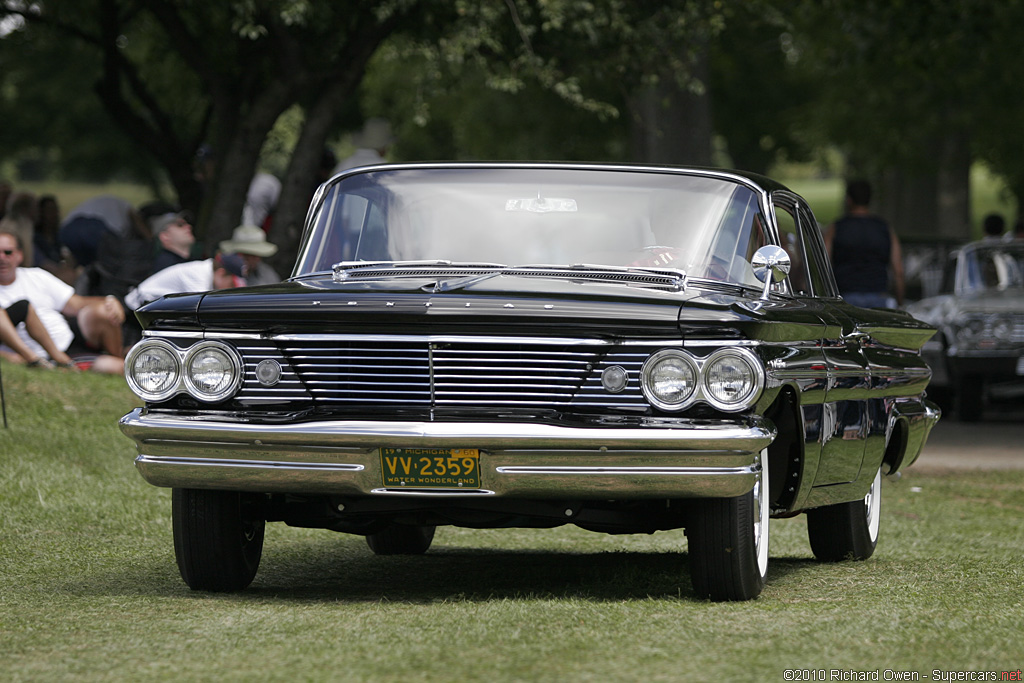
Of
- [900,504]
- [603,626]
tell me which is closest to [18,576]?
[603,626]

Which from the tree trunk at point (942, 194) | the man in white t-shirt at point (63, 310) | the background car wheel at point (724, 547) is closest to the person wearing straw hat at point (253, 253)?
the man in white t-shirt at point (63, 310)

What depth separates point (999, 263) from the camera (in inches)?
663

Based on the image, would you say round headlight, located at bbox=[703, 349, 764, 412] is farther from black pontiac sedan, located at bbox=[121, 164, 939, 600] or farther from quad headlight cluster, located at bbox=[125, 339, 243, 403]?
quad headlight cluster, located at bbox=[125, 339, 243, 403]

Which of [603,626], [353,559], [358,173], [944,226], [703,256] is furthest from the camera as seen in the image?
[944,226]

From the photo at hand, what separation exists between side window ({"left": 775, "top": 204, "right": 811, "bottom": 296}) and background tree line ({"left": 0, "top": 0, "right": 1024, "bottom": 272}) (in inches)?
301

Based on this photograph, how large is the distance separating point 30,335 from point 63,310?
0.68 metres

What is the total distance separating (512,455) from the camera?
17.5 ft

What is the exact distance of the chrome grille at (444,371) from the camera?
539cm

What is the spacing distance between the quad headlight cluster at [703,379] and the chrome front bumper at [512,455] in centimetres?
8

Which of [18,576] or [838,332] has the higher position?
[838,332]

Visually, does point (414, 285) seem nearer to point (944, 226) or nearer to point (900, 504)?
point (900, 504)

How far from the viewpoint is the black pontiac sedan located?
5.32 metres

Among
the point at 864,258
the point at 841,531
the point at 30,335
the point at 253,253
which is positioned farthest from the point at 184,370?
the point at 864,258

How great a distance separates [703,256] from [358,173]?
1.65 meters
